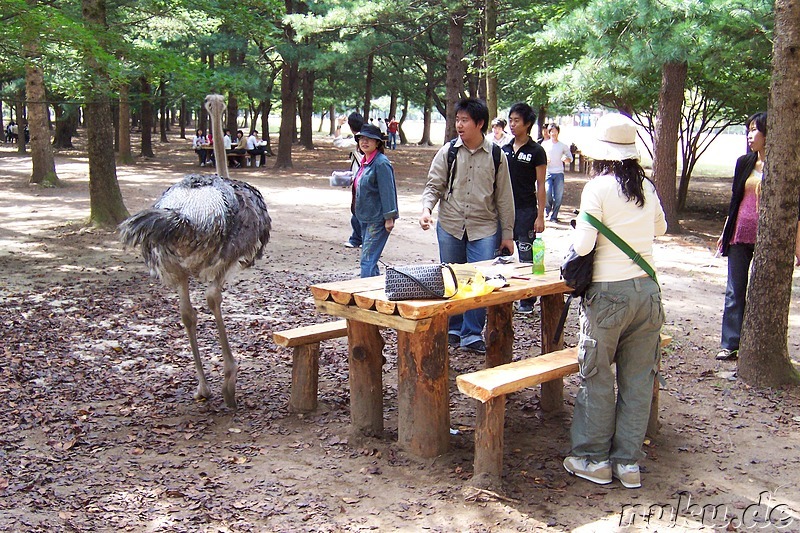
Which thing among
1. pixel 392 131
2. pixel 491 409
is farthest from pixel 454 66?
pixel 392 131

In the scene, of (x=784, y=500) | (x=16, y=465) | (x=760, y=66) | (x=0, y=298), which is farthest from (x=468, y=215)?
(x=760, y=66)

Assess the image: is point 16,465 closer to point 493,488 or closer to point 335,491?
point 335,491

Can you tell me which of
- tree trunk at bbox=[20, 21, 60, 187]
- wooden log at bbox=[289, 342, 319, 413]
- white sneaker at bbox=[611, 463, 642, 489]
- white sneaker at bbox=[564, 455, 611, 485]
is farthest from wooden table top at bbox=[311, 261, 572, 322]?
tree trunk at bbox=[20, 21, 60, 187]

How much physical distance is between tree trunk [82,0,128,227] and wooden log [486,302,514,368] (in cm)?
708

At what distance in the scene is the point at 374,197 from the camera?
6.39 m

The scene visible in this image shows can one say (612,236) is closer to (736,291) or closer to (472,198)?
(472,198)

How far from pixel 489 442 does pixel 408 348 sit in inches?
25.6

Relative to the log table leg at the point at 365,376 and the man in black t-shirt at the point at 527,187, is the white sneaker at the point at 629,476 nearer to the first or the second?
the log table leg at the point at 365,376

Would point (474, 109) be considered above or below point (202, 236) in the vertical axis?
above

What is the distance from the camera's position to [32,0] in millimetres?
10758

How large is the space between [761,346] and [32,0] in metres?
9.97

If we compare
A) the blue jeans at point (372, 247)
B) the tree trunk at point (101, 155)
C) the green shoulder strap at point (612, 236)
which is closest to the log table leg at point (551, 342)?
the green shoulder strap at point (612, 236)

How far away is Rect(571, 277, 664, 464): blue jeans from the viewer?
385 cm

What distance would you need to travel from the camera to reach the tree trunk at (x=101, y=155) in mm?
10391
